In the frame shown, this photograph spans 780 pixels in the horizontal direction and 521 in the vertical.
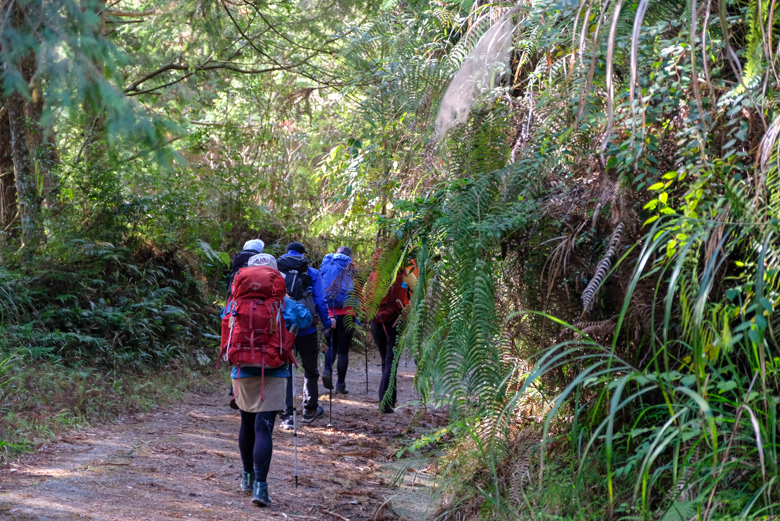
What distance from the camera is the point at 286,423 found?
26.5 feet

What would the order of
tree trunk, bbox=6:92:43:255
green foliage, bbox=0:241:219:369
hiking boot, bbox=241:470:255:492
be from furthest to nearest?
tree trunk, bbox=6:92:43:255
green foliage, bbox=0:241:219:369
hiking boot, bbox=241:470:255:492

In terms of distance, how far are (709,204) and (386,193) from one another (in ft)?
13.6

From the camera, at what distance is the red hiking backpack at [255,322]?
5.26 metres

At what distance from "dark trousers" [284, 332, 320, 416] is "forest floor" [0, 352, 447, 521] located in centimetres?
29

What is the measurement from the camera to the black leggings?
17.6 feet

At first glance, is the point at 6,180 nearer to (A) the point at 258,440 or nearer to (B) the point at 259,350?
(B) the point at 259,350

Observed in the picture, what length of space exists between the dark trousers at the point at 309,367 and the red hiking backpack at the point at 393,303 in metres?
0.86

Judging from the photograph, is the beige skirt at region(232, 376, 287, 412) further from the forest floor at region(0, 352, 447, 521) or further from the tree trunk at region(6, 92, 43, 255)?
the tree trunk at region(6, 92, 43, 255)

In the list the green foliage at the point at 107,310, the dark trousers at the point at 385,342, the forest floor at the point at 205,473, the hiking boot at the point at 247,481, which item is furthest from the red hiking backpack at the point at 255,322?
the green foliage at the point at 107,310

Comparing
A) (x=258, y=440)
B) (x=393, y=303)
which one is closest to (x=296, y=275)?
(x=393, y=303)

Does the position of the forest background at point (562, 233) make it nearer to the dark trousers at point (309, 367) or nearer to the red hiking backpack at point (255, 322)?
the red hiking backpack at point (255, 322)

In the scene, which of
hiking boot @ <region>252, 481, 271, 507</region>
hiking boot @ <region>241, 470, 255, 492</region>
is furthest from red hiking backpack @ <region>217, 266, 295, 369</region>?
hiking boot @ <region>241, 470, 255, 492</region>

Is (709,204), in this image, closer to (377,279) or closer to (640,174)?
(640,174)

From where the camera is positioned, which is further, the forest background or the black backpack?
the black backpack
